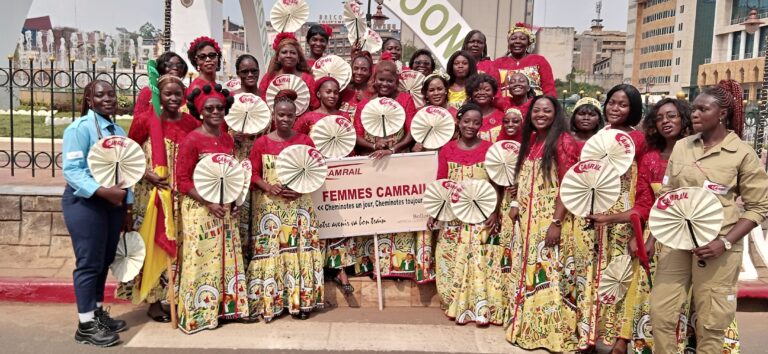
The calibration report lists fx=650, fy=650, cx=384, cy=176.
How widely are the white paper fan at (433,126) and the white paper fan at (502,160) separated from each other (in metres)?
0.53

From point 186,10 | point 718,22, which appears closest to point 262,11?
point 186,10

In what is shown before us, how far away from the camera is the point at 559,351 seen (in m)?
4.54

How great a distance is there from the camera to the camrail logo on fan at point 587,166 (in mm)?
4184

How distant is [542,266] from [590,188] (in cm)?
66

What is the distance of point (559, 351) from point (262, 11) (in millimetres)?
11646

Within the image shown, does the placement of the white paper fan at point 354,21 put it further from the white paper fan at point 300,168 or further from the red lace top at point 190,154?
the red lace top at point 190,154

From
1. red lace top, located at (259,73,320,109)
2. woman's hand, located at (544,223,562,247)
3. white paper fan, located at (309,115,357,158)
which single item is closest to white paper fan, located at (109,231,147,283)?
white paper fan, located at (309,115,357,158)

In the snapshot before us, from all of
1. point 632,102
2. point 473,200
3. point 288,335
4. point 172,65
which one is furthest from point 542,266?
point 172,65

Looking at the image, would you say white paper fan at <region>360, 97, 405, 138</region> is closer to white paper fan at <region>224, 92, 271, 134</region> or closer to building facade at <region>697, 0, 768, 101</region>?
white paper fan at <region>224, 92, 271, 134</region>

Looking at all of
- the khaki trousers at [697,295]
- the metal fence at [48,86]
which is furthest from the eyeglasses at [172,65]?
the khaki trousers at [697,295]

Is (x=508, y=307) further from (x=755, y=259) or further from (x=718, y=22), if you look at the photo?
(x=718, y=22)

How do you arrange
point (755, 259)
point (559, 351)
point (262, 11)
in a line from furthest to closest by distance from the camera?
point (262, 11) < point (755, 259) < point (559, 351)

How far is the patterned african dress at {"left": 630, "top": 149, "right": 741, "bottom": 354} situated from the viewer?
4.08 meters

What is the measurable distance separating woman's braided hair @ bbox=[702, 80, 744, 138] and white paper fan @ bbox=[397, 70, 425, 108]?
266 centimetres
